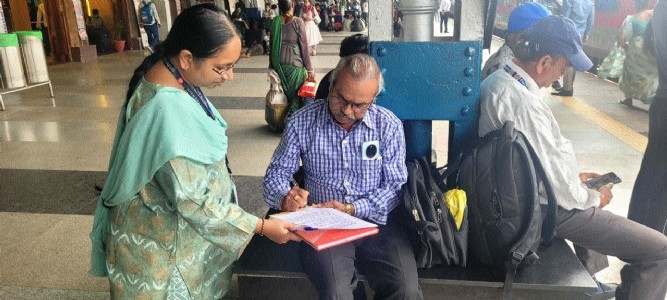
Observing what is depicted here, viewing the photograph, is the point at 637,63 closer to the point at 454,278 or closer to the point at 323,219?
the point at 454,278

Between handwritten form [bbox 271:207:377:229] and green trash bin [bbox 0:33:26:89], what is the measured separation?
22.4ft

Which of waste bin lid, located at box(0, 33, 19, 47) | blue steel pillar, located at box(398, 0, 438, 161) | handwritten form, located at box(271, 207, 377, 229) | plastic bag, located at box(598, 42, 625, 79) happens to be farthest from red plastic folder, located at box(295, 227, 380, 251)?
waste bin lid, located at box(0, 33, 19, 47)

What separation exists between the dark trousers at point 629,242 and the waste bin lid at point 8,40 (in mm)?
7368

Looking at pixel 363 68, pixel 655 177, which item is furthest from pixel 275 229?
pixel 655 177

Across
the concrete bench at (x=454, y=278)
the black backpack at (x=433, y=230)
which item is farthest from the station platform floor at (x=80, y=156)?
the black backpack at (x=433, y=230)

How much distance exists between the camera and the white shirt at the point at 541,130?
1.98 meters

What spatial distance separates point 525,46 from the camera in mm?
2125

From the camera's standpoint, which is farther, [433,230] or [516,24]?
[516,24]

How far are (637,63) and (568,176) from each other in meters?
4.86

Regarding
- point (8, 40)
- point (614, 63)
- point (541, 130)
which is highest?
point (8, 40)

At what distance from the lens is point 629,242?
6.41 feet

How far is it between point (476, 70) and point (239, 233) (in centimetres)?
115

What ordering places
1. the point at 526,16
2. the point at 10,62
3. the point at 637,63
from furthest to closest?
the point at 10,62 → the point at 637,63 → the point at 526,16

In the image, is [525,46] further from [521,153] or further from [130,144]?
[130,144]
